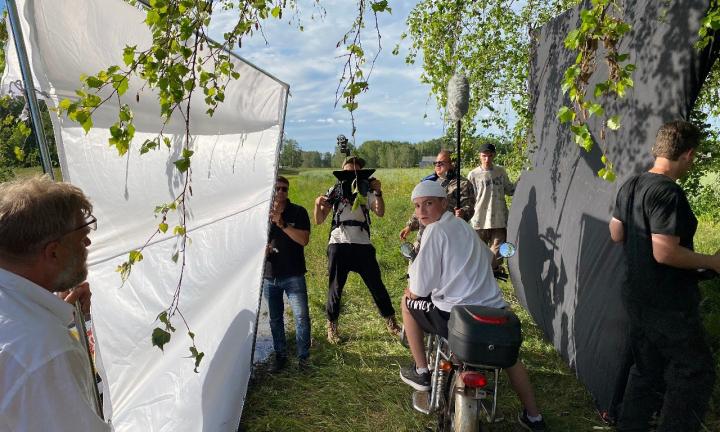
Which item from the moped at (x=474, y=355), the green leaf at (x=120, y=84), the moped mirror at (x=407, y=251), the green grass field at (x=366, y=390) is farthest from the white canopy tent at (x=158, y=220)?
the moped at (x=474, y=355)

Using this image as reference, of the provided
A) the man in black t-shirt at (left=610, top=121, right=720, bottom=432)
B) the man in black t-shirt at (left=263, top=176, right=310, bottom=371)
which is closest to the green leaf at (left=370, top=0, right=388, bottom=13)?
the man in black t-shirt at (left=610, top=121, right=720, bottom=432)

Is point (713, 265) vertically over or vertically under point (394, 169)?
over

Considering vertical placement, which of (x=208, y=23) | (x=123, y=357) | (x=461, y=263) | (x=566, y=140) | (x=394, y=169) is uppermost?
(x=208, y=23)

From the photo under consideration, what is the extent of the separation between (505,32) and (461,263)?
18.2 feet

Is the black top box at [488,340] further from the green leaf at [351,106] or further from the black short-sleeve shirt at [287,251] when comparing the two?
the black short-sleeve shirt at [287,251]

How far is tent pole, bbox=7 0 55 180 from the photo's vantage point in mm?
1824

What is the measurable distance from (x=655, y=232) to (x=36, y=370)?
2850 mm

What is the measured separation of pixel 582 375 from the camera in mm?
3859

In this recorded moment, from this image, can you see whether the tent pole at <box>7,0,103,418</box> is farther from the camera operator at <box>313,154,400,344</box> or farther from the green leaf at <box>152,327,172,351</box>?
the camera operator at <box>313,154,400,344</box>

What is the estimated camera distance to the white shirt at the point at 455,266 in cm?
305

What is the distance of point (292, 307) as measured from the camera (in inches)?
176

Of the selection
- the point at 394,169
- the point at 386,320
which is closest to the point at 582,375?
the point at 386,320

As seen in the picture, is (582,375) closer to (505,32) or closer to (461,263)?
(461,263)

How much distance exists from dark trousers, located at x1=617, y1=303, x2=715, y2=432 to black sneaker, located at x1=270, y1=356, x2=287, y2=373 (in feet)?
10.1
